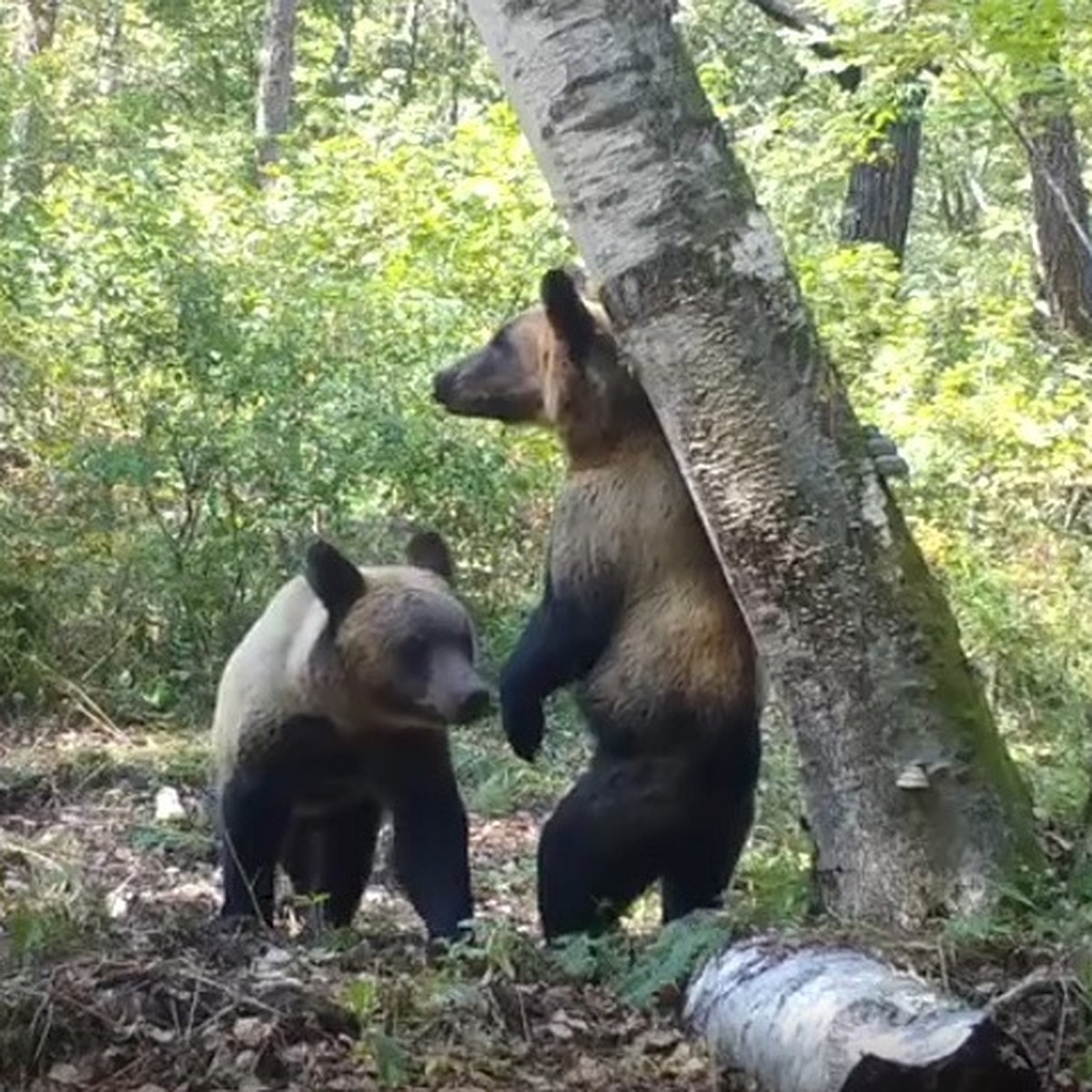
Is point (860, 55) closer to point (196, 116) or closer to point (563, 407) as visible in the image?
point (563, 407)

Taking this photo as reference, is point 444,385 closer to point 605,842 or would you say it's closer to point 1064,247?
point 605,842

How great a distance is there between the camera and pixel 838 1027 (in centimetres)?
452

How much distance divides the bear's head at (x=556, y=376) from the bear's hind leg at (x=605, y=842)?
44.4 inches

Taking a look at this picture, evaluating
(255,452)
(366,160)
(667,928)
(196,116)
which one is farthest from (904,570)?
(196,116)

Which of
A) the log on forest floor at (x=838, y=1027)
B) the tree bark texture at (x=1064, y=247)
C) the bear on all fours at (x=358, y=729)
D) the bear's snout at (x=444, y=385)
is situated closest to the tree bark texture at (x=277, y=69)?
the tree bark texture at (x=1064, y=247)

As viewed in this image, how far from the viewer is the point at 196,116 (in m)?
27.7

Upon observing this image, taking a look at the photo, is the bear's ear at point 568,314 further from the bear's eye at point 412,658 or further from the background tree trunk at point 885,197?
the background tree trunk at point 885,197

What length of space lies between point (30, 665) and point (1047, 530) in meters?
6.20

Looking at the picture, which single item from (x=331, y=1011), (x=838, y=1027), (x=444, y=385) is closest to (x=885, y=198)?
(x=444, y=385)

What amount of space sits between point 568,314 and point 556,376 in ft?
0.88

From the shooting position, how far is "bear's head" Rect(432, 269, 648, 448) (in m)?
6.76

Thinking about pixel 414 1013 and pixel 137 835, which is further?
pixel 137 835

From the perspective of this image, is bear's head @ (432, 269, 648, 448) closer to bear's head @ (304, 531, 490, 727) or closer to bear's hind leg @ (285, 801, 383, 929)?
bear's head @ (304, 531, 490, 727)

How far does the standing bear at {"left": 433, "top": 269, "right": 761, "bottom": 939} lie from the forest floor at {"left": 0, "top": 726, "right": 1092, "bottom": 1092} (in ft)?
2.06
